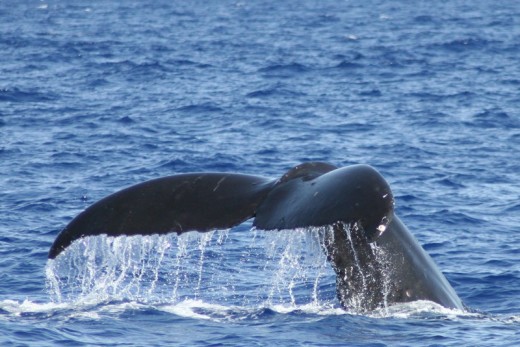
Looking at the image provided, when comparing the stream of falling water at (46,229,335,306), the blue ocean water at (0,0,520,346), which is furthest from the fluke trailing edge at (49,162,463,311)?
the stream of falling water at (46,229,335,306)

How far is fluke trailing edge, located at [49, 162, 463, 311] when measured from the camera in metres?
6.98

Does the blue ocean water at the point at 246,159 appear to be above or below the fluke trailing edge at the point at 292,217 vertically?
below

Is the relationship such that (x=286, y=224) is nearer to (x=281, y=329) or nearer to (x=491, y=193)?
(x=281, y=329)

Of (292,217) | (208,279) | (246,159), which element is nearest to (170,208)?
(292,217)

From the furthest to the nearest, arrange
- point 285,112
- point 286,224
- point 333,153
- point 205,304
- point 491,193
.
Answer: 1. point 285,112
2. point 333,153
3. point 491,193
4. point 205,304
5. point 286,224

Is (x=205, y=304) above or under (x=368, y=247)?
under

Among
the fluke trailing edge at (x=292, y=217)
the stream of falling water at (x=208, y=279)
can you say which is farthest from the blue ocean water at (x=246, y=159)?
the fluke trailing edge at (x=292, y=217)

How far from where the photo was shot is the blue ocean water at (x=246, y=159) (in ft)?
29.0

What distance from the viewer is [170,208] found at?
743 cm

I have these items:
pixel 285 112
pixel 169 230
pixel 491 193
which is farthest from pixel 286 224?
pixel 285 112

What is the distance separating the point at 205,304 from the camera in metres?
10.0

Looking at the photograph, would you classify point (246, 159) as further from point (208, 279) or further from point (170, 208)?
point (170, 208)

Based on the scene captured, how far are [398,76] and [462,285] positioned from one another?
19385mm

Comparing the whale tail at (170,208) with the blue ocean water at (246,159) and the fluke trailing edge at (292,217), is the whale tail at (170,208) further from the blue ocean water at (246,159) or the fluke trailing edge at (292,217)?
the blue ocean water at (246,159)
